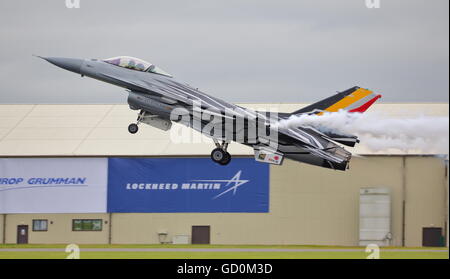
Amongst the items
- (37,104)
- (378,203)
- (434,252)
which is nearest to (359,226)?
(378,203)

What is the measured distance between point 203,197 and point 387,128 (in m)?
16.0

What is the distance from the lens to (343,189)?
49562 millimetres

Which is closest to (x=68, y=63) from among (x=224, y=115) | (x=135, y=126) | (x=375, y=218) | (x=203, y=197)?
(x=135, y=126)

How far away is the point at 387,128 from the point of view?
37.0m

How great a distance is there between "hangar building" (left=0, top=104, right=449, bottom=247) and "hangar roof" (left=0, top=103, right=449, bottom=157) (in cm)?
12

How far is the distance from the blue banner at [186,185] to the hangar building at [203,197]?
0.06 meters

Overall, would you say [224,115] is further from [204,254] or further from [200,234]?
[200,234]

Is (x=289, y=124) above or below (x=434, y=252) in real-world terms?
above

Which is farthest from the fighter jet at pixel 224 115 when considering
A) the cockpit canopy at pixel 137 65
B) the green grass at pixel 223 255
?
the green grass at pixel 223 255

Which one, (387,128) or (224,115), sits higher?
(224,115)

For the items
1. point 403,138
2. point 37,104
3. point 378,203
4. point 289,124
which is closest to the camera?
point 403,138
